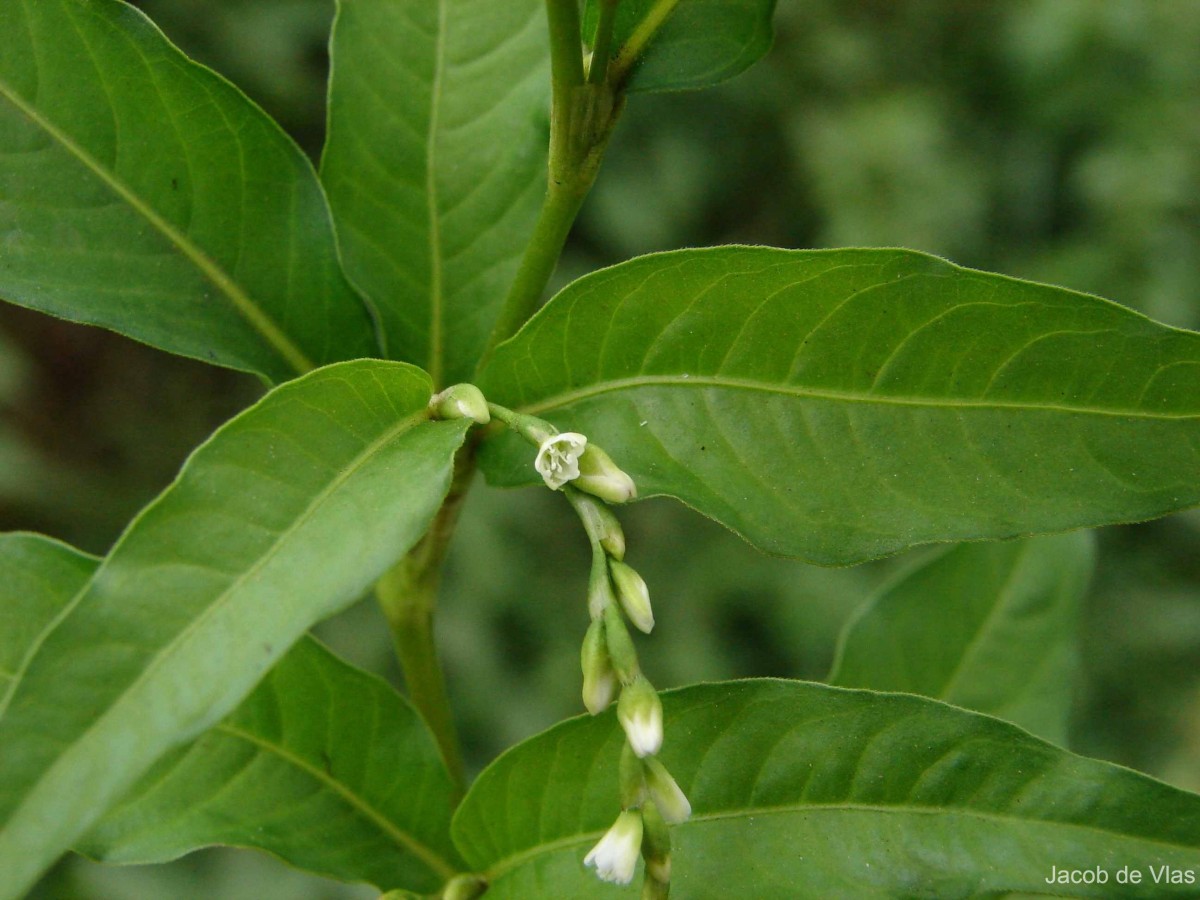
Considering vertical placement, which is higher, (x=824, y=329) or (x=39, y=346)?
(x=39, y=346)

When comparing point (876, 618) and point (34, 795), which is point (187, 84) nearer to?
point (34, 795)

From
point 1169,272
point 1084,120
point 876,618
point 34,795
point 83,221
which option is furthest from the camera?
point 1084,120

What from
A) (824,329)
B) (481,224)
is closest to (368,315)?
(481,224)

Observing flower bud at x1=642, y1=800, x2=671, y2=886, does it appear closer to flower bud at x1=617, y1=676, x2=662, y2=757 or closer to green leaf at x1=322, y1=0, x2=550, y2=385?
flower bud at x1=617, y1=676, x2=662, y2=757

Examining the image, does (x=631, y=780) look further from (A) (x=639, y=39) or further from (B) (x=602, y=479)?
(A) (x=639, y=39)

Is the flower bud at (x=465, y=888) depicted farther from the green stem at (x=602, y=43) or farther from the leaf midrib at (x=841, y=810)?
the green stem at (x=602, y=43)

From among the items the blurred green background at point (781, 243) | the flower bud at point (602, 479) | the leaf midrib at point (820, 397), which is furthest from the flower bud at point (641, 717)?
the blurred green background at point (781, 243)
